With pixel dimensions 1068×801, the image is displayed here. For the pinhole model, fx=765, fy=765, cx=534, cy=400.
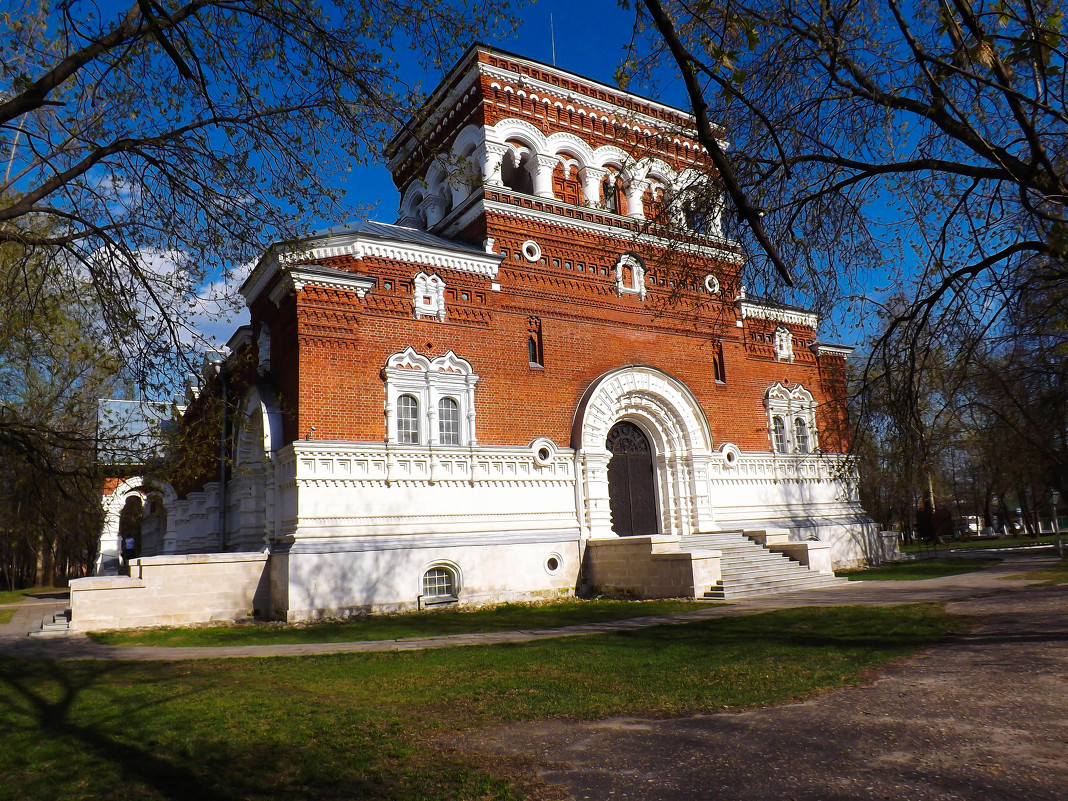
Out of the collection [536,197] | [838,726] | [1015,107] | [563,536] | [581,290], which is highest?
Result: [536,197]

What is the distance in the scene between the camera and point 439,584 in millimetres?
17000

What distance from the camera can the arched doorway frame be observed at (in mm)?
19656

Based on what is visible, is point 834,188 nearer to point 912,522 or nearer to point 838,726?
point 838,726

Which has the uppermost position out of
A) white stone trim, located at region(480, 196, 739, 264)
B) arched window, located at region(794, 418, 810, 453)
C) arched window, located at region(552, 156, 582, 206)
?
arched window, located at region(552, 156, 582, 206)

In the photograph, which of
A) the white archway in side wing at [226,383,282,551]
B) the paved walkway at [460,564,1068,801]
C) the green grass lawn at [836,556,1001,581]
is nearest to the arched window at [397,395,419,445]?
the white archway in side wing at [226,383,282,551]

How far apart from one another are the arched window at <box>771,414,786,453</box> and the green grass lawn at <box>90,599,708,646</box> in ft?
29.9

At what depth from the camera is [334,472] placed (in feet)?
52.5

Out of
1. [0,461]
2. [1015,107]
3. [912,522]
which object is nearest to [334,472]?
[0,461]

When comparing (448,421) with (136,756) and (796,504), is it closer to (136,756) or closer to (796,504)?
(796,504)

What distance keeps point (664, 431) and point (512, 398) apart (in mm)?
4929

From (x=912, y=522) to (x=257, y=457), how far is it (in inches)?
1895

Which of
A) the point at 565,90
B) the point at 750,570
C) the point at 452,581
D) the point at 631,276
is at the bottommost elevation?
the point at 750,570

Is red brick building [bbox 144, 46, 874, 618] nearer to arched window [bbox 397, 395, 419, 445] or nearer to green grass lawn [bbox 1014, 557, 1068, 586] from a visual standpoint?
arched window [bbox 397, 395, 419, 445]

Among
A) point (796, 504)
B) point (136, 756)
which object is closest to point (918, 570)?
point (796, 504)
